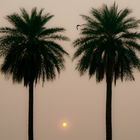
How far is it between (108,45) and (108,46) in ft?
0.38

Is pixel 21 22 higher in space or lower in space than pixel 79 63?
higher

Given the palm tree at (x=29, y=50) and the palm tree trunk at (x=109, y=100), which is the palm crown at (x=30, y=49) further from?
the palm tree trunk at (x=109, y=100)

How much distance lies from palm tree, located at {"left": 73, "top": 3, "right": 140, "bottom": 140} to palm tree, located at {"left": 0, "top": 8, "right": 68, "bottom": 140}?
224 centimetres

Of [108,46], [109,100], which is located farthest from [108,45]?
[109,100]

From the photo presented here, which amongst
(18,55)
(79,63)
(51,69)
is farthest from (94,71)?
(18,55)

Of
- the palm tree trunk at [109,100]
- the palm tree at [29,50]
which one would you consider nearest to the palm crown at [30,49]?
the palm tree at [29,50]

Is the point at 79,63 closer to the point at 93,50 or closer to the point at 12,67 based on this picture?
the point at 93,50

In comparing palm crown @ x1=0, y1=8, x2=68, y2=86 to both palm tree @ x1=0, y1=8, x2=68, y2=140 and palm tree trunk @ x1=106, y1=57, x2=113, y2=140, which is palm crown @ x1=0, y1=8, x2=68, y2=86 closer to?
palm tree @ x1=0, y1=8, x2=68, y2=140

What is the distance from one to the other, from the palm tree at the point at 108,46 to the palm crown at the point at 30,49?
2257 mm

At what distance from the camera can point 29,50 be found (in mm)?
38031

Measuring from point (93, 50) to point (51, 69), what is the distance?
438 centimetres

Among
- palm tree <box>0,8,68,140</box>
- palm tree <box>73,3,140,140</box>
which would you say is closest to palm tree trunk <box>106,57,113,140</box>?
palm tree <box>73,3,140,140</box>

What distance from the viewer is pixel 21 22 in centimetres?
3828

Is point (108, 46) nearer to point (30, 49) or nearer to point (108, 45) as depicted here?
point (108, 45)
